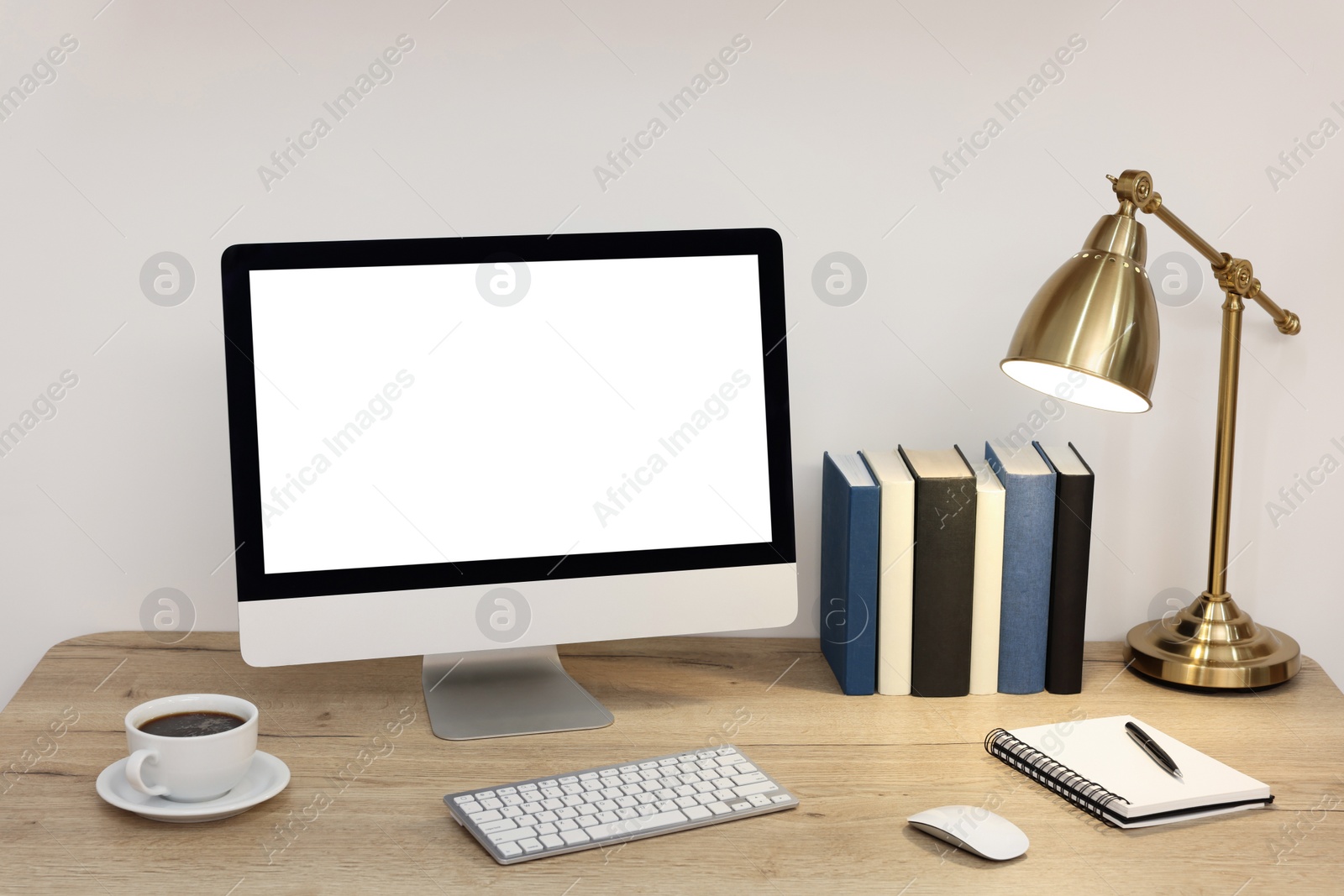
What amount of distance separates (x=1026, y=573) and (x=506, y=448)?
563mm

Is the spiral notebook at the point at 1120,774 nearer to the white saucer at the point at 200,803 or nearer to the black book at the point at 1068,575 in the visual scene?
the black book at the point at 1068,575

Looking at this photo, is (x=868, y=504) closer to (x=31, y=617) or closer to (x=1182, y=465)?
(x=1182, y=465)

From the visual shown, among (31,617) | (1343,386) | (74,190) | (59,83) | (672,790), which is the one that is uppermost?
(59,83)

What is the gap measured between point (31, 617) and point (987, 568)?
3.66ft

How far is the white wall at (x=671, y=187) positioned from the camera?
1238 millimetres

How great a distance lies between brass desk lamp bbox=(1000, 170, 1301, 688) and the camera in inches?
39.6

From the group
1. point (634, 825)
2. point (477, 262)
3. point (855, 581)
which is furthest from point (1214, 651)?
point (477, 262)

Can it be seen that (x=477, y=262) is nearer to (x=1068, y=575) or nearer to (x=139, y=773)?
(x=139, y=773)

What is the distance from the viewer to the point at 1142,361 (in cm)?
101

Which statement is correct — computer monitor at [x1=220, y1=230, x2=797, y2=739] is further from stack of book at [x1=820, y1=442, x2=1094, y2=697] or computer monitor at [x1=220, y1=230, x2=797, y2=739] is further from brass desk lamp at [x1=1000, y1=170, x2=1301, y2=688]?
brass desk lamp at [x1=1000, y1=170, x2=1301, y2=688]

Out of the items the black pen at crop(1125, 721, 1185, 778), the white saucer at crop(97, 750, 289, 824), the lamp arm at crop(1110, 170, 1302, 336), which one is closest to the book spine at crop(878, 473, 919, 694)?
the black pen at crop(1125, 721, 1185, 778)

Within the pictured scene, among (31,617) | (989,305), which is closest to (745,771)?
(989,305)

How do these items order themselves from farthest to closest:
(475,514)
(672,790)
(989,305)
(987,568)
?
1. (989,305)
2. (987,568)
3. (475,514)
4. (672,790)

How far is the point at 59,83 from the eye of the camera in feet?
4.04
